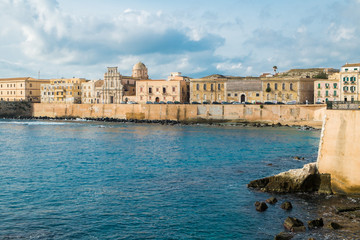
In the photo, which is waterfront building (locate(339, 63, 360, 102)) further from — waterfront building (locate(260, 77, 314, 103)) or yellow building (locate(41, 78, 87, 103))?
yellow building (locate(41, 78, 87, 103))

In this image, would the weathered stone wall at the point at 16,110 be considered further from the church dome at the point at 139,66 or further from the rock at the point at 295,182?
the rock at the point at 295,182

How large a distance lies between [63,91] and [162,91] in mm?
32852

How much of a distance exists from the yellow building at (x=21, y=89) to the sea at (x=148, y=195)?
262 ft

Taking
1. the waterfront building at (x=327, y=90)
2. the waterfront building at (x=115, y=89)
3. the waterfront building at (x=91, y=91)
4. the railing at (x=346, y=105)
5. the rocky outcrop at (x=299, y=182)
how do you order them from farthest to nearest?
the waterfront building at (x=91, y=91)
the waterfront building at (x=115, y=89)
the waterfront building at (x=327, y=90)
the rocky outcrop at (x=299, y=182)
the railing at (x=346, y=105)

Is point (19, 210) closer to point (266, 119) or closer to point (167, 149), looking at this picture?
point (167, 149)

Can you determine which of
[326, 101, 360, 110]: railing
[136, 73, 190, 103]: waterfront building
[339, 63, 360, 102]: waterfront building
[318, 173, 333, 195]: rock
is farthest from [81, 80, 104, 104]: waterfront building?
[318, 173, 333, 195]: rock

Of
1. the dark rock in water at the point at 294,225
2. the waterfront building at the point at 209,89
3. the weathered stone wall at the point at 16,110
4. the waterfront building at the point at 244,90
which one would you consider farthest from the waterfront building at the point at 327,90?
the weathered stone wall at the point at 16,110

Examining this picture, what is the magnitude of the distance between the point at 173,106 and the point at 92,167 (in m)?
52.4

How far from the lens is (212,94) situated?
278ft

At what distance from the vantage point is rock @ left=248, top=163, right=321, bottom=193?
70.5ft

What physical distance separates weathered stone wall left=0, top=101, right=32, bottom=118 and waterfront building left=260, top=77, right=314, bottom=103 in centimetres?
6418

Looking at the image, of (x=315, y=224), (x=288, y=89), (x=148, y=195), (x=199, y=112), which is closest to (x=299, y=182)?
(x=315, y=224)

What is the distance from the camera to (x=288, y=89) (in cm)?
7850

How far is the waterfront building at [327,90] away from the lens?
73812 mm
